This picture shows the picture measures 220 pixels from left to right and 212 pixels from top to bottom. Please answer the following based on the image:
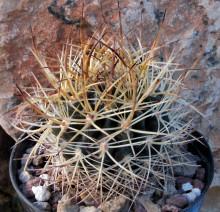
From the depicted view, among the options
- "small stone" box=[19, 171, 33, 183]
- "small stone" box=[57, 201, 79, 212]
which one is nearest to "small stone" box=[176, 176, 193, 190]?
"small stone" box=[57, 201, 79, 212]

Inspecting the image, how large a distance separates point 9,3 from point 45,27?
0.12 metres

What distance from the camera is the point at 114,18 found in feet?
3.35

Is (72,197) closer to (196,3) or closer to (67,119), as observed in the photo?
(67,119)

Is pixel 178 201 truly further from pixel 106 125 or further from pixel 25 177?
pixel 25 177

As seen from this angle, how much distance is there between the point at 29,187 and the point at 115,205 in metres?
0.23

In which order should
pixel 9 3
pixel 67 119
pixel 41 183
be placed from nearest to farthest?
1. pixel 67 119
2. pixel 41 183
3. pixel 9 3

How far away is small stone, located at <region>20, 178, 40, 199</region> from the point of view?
83cm

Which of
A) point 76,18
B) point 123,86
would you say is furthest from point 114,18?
point 123,86

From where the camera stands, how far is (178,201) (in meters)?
0.78

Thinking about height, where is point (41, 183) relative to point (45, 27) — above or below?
below

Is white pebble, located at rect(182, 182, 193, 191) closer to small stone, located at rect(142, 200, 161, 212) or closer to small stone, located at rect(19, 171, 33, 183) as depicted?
small stone, located at rect(142, 200, 161, 212)

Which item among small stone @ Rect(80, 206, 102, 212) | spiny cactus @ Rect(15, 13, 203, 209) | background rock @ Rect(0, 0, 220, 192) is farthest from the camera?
background rock @ Rect(0, 0, 220, 192)

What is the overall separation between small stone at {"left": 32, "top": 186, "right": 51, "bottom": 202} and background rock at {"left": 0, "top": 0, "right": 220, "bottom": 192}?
0.30m

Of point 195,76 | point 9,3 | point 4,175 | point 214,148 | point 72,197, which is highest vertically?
point 9,3
